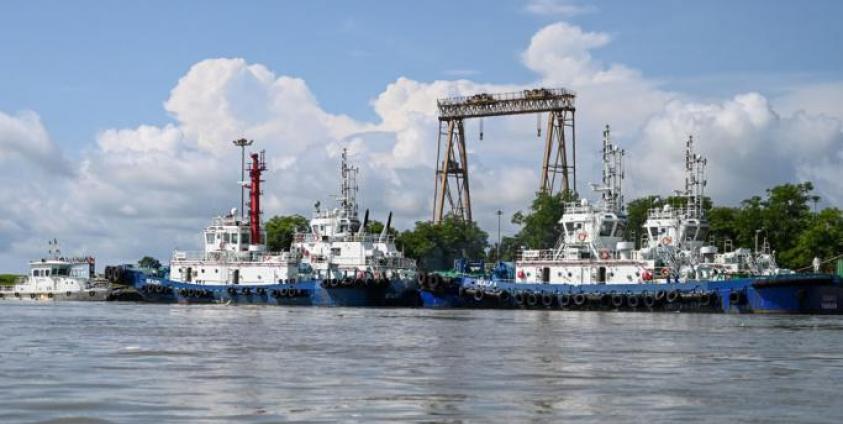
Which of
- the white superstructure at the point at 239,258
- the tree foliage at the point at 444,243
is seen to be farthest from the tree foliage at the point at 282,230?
the white superstructure at the point at 239,258

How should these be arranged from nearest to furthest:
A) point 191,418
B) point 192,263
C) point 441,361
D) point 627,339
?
point 191,418, point 441,361, point 627,339, point 192,263

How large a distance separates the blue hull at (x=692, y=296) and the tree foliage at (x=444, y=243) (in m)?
33.6

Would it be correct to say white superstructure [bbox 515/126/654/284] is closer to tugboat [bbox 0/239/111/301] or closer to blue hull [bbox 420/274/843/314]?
blue hull [bbox 420/274/843/314]

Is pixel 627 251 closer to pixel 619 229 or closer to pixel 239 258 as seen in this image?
pixel 619 229

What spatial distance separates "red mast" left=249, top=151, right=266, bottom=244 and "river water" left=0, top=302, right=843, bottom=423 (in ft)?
136

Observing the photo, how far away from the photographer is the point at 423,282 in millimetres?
77000

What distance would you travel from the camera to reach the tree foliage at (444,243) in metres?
109

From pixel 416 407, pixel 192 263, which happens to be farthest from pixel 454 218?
pixel 416 407

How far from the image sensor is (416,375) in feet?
82.6

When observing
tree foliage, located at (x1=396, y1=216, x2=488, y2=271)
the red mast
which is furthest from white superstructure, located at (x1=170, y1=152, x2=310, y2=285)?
tree foliage, located at (x1=396, y1=216, x2=488, y2=271)

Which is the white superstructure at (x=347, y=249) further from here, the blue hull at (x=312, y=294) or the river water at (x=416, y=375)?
the river water at (x=416, y=375)

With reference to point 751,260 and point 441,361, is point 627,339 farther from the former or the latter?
point 751,260

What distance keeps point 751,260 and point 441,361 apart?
45.0 metres

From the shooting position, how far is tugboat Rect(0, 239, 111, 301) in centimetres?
9581
